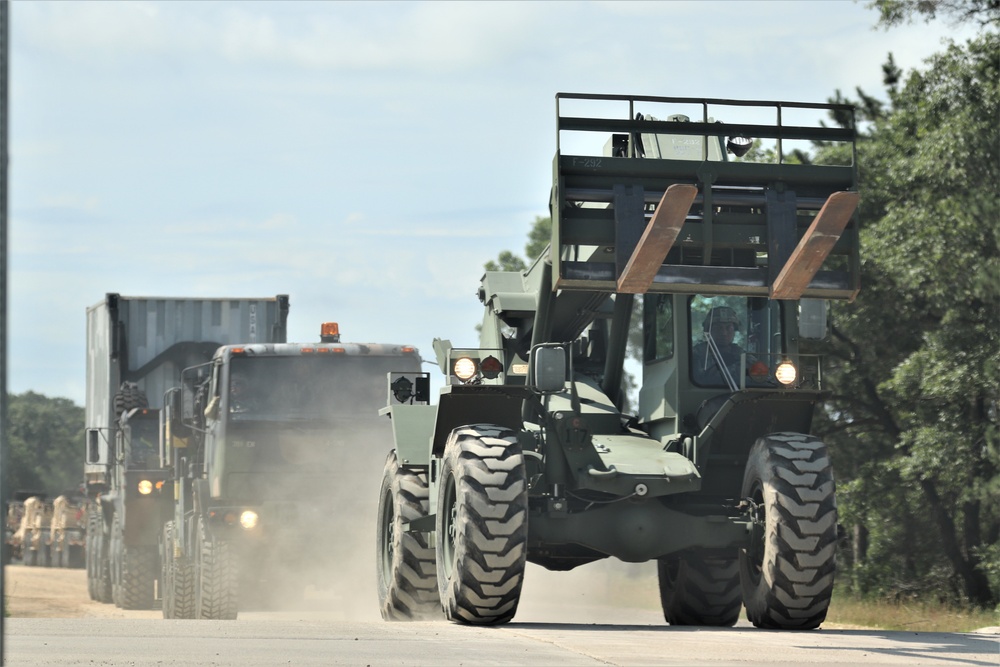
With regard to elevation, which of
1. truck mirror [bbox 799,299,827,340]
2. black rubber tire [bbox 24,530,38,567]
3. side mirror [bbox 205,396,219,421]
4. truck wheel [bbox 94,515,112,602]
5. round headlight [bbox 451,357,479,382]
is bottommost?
black rubber tire [bbox 24,530,38,567]

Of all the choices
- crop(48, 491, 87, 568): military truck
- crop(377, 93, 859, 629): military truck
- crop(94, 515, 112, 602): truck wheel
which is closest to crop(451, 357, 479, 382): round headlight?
crop(377, 93, 859, 629): military truck

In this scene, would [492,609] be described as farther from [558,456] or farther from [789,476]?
[789,476]

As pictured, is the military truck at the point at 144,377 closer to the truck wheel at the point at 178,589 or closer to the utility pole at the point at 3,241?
the truck wheel at the point at 178,589

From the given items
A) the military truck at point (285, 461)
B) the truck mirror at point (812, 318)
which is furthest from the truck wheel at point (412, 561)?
the truck mirror at point (812, 318)

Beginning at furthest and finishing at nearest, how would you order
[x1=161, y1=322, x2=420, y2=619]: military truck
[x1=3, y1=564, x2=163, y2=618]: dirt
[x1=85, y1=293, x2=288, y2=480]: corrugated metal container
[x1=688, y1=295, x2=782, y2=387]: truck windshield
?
[x1=3, y1=564, x2=163, y2=618]: dirt < [x1=85, y1=293, x2=288, y2=480]: corrugated metal container < [x1=161, y1=322, x2=420, y2=619]: military truck < [x1=688, y1=295, x2=782, y2=387]: truck windshield

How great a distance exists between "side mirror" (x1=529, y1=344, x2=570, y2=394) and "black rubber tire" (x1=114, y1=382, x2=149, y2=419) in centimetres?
1426

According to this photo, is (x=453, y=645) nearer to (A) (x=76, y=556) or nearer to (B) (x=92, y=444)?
(B) (x=92, y=444)

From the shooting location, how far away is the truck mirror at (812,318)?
12.2m

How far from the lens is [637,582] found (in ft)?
105

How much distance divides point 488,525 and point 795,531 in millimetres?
2243

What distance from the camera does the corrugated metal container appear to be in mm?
24344

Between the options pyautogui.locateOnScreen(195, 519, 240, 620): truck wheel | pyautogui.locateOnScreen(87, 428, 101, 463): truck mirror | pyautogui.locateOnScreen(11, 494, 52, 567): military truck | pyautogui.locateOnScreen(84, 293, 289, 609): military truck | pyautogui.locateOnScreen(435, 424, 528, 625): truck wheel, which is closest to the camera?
pyautogui.locateOnScreen(435, 424, 528, 625): truck wheel

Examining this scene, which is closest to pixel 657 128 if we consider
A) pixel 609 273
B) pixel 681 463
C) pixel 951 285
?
pixel 609 273

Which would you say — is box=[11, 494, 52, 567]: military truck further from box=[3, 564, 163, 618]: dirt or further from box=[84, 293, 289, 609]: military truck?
box=[84, 293, 289, 609]: military truck
